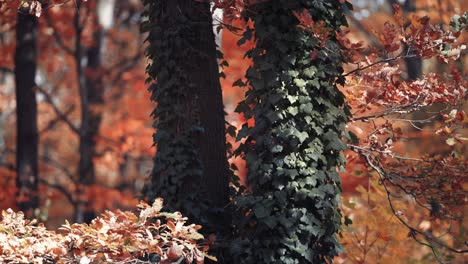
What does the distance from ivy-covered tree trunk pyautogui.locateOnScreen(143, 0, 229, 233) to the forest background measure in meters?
0.34

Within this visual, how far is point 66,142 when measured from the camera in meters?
29.6

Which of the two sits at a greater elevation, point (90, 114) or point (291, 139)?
point (90, 114)

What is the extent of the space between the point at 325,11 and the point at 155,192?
2.71 meters

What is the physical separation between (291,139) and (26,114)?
265 inches

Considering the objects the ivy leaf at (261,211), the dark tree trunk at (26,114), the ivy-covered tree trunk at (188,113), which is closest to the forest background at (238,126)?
the dark tree trunk at (26,114)

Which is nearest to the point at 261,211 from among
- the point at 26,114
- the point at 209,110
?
the point at 209,110

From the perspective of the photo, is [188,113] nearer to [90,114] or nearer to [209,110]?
[209,110]

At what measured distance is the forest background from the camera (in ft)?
22.1

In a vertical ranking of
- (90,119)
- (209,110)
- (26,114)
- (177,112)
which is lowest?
(177,112)

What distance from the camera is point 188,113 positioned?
647 cm

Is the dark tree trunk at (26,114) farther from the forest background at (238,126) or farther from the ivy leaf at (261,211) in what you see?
the ivy leaf at (261,211)

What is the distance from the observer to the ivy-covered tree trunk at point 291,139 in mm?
5660

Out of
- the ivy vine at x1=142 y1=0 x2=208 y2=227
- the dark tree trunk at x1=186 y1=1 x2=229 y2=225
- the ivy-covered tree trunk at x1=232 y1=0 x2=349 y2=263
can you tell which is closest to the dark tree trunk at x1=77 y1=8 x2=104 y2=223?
the ivy vine at x1=142 y1=0 x2=208 y2=227

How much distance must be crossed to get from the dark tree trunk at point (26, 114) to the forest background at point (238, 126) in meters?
0.24
